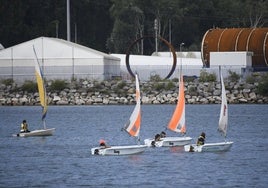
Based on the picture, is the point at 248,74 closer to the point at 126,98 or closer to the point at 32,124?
the point at 126,98

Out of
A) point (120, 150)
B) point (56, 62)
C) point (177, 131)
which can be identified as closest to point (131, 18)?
point (56, 62)

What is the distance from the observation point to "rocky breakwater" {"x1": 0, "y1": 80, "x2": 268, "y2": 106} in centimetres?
10638

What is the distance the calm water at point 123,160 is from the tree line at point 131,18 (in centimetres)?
5543

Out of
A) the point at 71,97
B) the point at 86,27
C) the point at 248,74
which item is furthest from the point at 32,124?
the point at 86,27

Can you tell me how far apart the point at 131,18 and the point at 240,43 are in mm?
41056

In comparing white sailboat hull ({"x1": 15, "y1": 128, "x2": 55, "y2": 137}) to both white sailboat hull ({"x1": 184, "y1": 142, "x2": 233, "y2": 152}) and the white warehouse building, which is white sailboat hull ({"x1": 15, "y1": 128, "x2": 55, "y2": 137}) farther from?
the white warehouse building

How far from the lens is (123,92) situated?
107500 millimetres

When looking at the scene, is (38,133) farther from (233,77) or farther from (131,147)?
(233,77)

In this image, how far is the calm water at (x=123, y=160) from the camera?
52.7 metres

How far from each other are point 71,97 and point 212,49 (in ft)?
Result: 44.9

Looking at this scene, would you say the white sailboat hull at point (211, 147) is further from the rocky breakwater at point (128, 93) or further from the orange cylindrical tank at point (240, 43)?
the orange cylindrical tank at point (240, 43)

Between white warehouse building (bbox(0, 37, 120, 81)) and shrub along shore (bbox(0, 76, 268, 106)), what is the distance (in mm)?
2187

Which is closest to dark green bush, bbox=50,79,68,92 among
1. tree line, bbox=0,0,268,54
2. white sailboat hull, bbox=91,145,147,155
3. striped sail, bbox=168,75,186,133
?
tree line, bbox=0,0,268,54

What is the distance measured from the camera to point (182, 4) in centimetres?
15725
